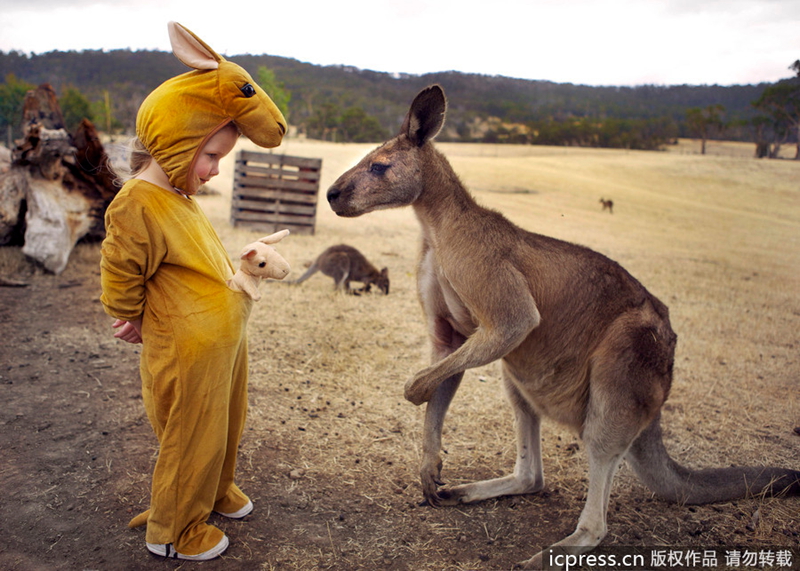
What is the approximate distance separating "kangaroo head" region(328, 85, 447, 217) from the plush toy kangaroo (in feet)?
1.69

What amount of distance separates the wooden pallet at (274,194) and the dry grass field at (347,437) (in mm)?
3346

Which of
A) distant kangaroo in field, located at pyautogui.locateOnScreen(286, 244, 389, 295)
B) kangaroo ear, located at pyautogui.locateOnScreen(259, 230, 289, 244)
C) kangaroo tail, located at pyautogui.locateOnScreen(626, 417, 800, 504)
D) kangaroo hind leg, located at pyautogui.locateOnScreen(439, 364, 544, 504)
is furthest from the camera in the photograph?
distant kangaroo in field, located at pyautogui.locateOnScreen(286, 244, 389, 295)

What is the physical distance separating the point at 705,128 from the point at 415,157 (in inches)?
1774

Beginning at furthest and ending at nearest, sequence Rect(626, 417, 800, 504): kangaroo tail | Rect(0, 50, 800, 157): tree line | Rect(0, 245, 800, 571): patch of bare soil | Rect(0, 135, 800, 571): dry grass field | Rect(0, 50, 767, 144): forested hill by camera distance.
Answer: Rect(0, 50, 767, 144): forested hill → Rect(0, 50, 800, 157): tree line → Rect(626, 417, 800, 504): kangaroo tail → Rect(0, 135, 800, 571): dry grass field → Rect(0, 245, 800, 571): patch of bare soil

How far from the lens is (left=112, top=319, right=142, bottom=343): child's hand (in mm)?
2463

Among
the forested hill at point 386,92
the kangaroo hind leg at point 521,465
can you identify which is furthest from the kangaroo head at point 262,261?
the forested hill at point 386,92

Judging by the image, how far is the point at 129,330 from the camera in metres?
2.52

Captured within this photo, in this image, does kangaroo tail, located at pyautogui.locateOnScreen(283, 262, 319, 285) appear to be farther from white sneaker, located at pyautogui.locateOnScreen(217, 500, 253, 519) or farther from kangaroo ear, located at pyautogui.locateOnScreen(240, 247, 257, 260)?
kangaroo ear, located at pyautogui.locateOnScreen(240, 247, 257, 260)

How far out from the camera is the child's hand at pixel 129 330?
2.46 m

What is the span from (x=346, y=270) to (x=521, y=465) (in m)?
4.81

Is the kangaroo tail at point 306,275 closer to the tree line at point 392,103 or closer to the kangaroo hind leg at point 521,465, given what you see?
the kangaroo hind leg at point 521,465

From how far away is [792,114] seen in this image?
1061cm

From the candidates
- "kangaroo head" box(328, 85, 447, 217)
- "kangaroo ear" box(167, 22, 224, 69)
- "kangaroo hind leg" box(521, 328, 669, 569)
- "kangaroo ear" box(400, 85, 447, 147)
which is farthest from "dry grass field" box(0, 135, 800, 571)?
"kangaroo ear" box(167, 22, 224, 69)

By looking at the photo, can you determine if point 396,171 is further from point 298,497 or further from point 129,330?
point 298,497
